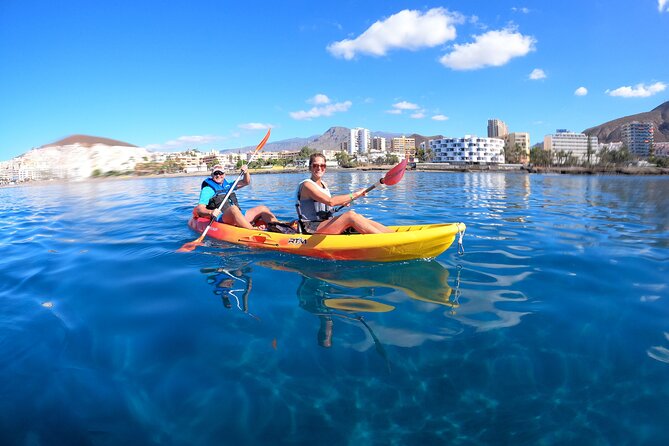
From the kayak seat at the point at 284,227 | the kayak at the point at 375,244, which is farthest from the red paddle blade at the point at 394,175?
the kayak seat at the point at 284,227

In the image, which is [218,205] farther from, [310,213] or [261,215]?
[310,213]

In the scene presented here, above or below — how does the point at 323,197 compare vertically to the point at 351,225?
above

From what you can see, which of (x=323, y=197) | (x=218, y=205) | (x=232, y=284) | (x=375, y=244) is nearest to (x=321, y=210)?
(x=323, y=197)

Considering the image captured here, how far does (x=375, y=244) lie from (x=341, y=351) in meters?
2.57

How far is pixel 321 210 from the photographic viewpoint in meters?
6.81

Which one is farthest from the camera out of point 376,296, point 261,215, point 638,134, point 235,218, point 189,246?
point 638,134

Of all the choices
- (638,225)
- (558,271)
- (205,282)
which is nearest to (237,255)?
(205,282)

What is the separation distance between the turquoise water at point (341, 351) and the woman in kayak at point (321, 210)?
645 mm

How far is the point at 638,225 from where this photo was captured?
9484 millimetres

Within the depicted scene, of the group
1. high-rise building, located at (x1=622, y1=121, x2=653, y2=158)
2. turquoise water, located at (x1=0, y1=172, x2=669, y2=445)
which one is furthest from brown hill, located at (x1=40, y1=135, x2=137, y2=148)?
high-rise building, located at (x1=622, y1=121, x2=653, y2=158)

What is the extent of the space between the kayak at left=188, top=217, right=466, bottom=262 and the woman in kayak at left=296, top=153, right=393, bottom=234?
0.86ft

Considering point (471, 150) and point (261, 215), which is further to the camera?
point (471, 150)

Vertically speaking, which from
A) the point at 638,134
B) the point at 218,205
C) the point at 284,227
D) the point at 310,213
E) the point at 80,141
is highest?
the point at 638,134

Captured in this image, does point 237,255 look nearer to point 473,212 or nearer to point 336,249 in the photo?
point 336,249
